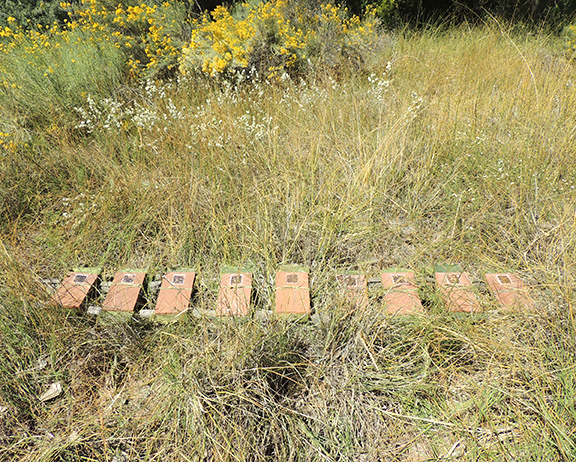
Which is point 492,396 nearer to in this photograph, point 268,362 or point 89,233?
point 268,362

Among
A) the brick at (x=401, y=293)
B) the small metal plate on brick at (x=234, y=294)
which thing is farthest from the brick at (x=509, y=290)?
the small metal plate on brick at (x=234, y=294)

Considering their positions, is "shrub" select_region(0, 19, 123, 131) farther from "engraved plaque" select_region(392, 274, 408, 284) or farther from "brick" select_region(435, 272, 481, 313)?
"brick" select_region(435, 272, 481, 313)

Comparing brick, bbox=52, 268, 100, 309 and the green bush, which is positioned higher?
the green bush

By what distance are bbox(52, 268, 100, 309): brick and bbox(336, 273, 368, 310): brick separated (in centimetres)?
124

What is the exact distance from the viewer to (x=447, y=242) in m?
1.97

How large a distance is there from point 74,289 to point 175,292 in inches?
19.9

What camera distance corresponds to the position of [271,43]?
12.7 ft

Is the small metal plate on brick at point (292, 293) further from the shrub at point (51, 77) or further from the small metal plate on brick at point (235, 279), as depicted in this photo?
the shrub at point (51, 77)

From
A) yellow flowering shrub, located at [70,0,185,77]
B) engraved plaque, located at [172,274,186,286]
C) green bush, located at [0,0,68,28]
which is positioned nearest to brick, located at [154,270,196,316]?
engraved plaque, located at [172,274,186,286]

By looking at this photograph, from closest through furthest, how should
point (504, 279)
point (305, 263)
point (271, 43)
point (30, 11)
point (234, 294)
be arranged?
point (234, 294)
point (504, 279)
point (305, 263)
point (271, 43)
point (30, 11)

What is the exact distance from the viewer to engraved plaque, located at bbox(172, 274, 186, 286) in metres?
1.76

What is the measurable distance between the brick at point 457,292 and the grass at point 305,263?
5 centimetres

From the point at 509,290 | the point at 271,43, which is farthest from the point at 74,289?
the point at 271,43

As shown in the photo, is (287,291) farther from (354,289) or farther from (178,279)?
(178,279)
